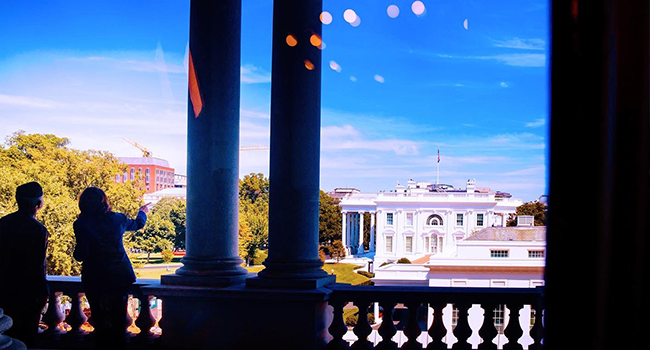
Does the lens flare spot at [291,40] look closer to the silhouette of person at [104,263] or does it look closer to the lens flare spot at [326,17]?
the lens flare spot at [326,17]

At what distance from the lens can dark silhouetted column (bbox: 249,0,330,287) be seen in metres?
21.2

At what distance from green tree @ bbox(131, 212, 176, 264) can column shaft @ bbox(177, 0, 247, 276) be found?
114504mm

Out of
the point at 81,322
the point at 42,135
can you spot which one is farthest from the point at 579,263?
the point at 42,135

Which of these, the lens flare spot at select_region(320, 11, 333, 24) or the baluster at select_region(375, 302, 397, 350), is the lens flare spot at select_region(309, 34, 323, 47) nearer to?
the lens flare spot at select_region(320, 11, 333, 24)

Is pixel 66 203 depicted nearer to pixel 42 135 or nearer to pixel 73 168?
pixel 73 168

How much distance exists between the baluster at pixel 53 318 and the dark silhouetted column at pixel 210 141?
213 inches

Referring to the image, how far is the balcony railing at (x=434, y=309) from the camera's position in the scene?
1980cm

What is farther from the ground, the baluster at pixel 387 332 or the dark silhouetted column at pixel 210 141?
the dark silhouetted column at pixel 210 141

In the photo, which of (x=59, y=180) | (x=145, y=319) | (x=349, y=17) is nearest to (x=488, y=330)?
(x=145, y=319)

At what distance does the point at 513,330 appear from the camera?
19719 millimetres

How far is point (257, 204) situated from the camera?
162m

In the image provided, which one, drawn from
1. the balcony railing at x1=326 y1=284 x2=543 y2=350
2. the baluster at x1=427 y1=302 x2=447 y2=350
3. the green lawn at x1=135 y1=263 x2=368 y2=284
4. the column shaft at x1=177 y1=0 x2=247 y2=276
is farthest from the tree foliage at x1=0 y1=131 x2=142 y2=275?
the baluster at x1=427 y1=302 x2=447 y2=350

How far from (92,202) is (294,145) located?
25.8 feet

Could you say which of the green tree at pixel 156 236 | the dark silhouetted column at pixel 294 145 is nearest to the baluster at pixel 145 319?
the dark silhouetted column at pixel 294 145
